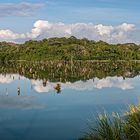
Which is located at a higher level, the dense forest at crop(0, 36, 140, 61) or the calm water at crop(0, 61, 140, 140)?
the dense forest at crop(0, 36, 140, 61)

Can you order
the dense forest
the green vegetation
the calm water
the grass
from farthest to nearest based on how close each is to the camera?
the dense forest < the green vegetation < the calm water < the grass

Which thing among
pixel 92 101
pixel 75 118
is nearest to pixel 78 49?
pixel 92 101

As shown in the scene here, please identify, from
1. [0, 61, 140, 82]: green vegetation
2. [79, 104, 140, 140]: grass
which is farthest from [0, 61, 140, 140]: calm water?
[0, 61, 140, 82]: green vegetation

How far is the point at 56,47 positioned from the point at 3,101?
94.4 metres

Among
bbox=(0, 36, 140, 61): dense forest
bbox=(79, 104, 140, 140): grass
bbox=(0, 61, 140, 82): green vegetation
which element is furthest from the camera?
bbox=(0, 36, 140, 61): dense forest

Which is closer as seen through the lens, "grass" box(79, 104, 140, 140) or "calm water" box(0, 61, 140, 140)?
"grass" box(79, 104, 140, 140)

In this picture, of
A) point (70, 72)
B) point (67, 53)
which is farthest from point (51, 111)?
point (67, 53)

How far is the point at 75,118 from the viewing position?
25.9 meters

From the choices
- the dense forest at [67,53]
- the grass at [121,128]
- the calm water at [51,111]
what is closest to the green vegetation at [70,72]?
the calm water at [51,111]

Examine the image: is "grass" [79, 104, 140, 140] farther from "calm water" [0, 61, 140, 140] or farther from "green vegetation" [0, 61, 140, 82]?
"green vegetation" [0, 61, 140, 82]

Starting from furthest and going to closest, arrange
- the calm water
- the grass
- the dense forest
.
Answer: the dense forest < the calm water < the grass

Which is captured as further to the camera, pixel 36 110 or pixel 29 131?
pixel 36 110

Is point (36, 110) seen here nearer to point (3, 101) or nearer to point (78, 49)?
point (3, 101)

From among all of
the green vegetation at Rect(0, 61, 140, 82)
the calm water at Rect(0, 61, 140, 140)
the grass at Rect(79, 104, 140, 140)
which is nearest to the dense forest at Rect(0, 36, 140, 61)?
the green vegetation at Rect(0, 61, 140, 82)
